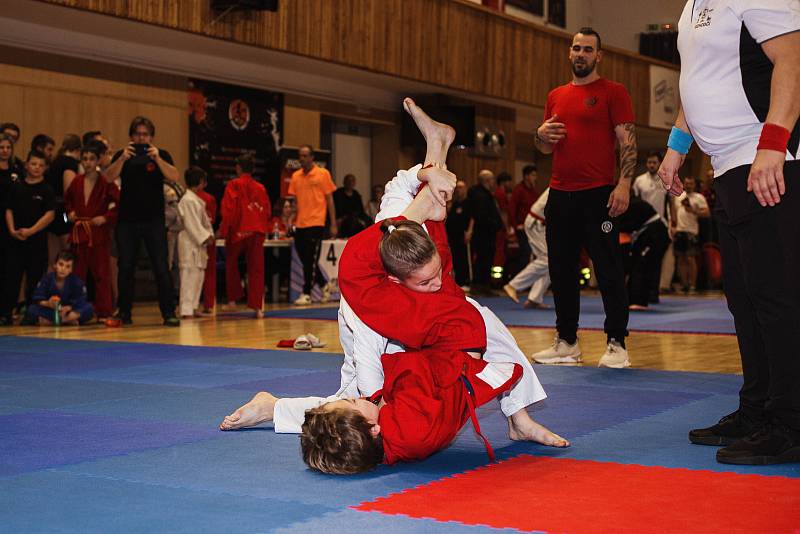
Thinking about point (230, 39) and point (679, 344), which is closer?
point (679, 344)

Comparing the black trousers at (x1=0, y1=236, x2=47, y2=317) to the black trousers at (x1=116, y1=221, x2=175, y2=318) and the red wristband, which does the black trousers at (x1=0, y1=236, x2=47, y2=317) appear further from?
the red wristband

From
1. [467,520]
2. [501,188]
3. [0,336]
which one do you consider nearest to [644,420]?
[467,520]

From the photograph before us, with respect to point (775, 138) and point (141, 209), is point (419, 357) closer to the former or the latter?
point (775, 138)

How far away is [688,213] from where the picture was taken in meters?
15.1

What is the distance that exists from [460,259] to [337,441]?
37.4 feet

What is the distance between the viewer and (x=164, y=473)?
9.77ft

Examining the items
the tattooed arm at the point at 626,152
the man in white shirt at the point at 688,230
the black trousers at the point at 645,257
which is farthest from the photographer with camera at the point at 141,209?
the man in white shirt at the point at 688,230

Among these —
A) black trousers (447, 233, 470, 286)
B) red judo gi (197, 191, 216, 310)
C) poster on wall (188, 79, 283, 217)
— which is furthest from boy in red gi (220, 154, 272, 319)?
black trousers (447, 233, 470, 286)

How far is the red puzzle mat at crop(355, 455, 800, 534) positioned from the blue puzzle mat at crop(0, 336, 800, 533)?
4.3 inches

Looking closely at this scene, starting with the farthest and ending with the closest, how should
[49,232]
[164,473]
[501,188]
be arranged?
[501,188], [49,232], [164,473]

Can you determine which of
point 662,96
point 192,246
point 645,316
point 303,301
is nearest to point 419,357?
point 192,246

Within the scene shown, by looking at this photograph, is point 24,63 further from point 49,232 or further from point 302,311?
point 302,311

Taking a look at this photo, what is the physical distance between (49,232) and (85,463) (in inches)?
264

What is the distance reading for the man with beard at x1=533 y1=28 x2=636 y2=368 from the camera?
5.57 metres
